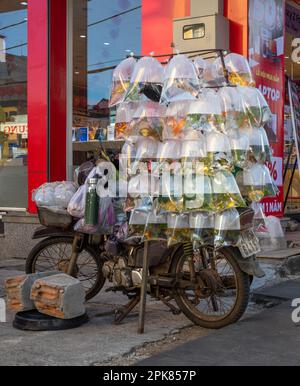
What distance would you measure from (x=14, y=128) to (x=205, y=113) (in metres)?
5.92

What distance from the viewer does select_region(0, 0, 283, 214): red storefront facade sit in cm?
875

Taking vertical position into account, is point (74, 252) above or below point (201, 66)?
below

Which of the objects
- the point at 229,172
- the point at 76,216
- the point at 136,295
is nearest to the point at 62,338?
the point at 136,295

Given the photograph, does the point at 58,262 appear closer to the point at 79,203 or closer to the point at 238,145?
the point at 79,203

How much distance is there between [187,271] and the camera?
5098 mm

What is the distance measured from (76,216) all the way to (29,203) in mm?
3863

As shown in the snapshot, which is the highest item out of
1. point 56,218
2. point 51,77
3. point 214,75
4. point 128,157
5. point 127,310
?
point 51,77

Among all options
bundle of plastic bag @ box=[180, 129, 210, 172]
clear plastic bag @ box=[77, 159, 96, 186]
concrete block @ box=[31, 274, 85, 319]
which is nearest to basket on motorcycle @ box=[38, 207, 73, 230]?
clear plastic bag @ box=[77, 159, 96, 186]

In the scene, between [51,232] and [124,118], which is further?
[51,232]

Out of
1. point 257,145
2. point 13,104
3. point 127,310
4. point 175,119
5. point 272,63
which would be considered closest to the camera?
point 175,119

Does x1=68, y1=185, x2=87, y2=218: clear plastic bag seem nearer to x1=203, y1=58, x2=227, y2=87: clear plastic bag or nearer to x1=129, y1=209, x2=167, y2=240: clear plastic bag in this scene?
x1=129, y1=209, x2=167, y2=240: clear plastic bag

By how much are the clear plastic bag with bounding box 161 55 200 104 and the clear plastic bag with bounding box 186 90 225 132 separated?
0.08m

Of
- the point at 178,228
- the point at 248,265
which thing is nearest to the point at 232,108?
the point at 178,228

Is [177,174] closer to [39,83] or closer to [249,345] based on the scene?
[249,345]
